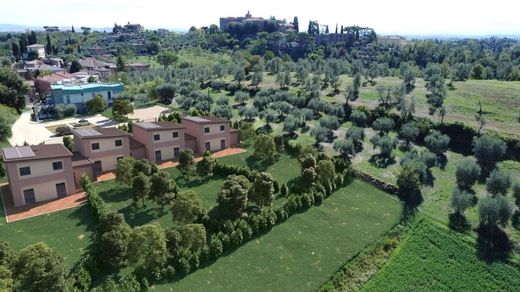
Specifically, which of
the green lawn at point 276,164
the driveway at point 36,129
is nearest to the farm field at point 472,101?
the green lawn at point 276,164

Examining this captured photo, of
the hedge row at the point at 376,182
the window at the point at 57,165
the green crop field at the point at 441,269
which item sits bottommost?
the green crop field at the point at 441,269

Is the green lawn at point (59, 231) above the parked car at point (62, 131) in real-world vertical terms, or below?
below

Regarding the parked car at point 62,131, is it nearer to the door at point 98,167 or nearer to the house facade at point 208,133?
the door at point 98,167

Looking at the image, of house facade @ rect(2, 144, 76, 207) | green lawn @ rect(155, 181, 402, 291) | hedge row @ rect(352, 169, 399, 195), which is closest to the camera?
green lawn @ rect(155, 181, 402, 291)

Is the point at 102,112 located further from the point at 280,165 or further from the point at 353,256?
the point at 353,256

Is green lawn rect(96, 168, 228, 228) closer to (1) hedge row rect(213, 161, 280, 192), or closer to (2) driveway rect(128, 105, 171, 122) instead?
(1) hedge row rect(213, 161, 280, 192)

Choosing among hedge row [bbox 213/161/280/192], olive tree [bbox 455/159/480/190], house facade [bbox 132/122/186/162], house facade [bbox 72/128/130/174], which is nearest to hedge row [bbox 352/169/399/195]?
olive tree [bbox 455/159/480/190]

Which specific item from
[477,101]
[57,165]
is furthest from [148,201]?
[477,101]
